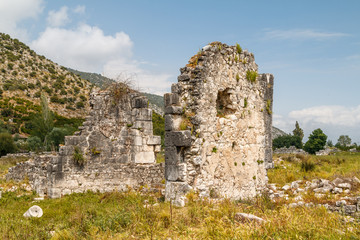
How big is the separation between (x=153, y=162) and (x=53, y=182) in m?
3.59

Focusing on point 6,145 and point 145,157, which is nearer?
point 145,157

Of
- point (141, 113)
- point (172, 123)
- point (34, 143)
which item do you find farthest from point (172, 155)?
point (34, 143)

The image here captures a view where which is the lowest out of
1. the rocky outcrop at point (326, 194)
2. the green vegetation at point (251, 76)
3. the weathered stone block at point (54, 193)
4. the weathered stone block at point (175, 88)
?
the weathered stone block at point (54, 193)

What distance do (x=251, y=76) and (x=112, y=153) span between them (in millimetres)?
5782

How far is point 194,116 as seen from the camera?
751 centimetres

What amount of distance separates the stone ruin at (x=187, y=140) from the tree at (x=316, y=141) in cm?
3667

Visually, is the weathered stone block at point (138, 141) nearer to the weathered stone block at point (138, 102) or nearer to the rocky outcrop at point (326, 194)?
the weathered stone block at point (138, 102)

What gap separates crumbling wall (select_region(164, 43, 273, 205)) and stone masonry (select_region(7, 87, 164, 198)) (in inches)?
153

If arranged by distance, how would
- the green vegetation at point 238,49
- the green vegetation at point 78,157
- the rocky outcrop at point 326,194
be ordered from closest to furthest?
1. the rocky outcrop at point 326,194
2. the green vegetation at point 238,49
3. the green vegetation at point 78,157

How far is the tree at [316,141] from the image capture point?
4384 centimetres

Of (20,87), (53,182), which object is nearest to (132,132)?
(53,182)

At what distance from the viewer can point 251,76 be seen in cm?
950

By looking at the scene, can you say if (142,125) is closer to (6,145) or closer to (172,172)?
(172,172)

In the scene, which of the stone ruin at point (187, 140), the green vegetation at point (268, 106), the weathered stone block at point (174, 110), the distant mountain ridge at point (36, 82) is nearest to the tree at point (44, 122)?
the distant mountain ridge at point (36, 82)
